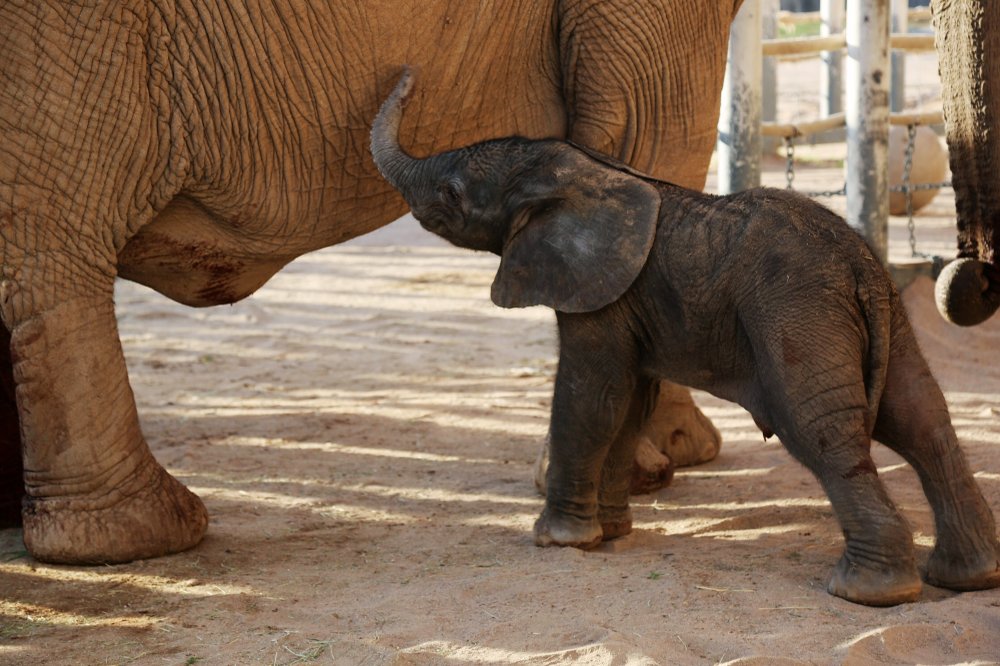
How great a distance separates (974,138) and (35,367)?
3.15 metres

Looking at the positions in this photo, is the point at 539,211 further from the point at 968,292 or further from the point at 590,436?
the point at 968,292

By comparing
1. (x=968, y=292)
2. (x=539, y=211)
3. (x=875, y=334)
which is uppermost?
(x=539, y=211)

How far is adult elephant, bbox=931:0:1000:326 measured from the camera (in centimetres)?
455

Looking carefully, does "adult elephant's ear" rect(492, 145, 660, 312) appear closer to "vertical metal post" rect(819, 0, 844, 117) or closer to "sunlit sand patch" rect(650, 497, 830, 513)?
"sunlit sand patch" rect(650, 497, 830, 513)

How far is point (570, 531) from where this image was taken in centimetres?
489

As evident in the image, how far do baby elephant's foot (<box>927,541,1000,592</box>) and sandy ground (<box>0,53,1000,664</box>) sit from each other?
5 cm

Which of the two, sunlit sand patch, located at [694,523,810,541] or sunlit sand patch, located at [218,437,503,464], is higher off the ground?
sunlit sand patch, located at [218,437,503,464]

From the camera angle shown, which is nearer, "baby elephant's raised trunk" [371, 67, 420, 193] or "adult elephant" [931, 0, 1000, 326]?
"adult elephant" [931, 0, 1000, 326]

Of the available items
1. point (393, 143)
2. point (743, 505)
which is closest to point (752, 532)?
point (743, 505)

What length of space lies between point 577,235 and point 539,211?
0.57 ft

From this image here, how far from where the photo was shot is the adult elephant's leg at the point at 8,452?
17.1 feet

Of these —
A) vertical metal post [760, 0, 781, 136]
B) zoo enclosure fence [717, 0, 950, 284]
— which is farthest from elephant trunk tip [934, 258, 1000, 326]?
vertical metal post [760, 0, 781, 136]

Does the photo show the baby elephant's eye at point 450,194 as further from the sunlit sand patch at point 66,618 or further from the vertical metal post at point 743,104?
the vertical metal post at point 743,104

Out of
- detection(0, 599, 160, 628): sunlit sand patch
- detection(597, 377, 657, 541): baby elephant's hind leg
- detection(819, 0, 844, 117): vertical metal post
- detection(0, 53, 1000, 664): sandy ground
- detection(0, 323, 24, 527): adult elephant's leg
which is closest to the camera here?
detection(0, 53, 1000, 664): sandy ground
